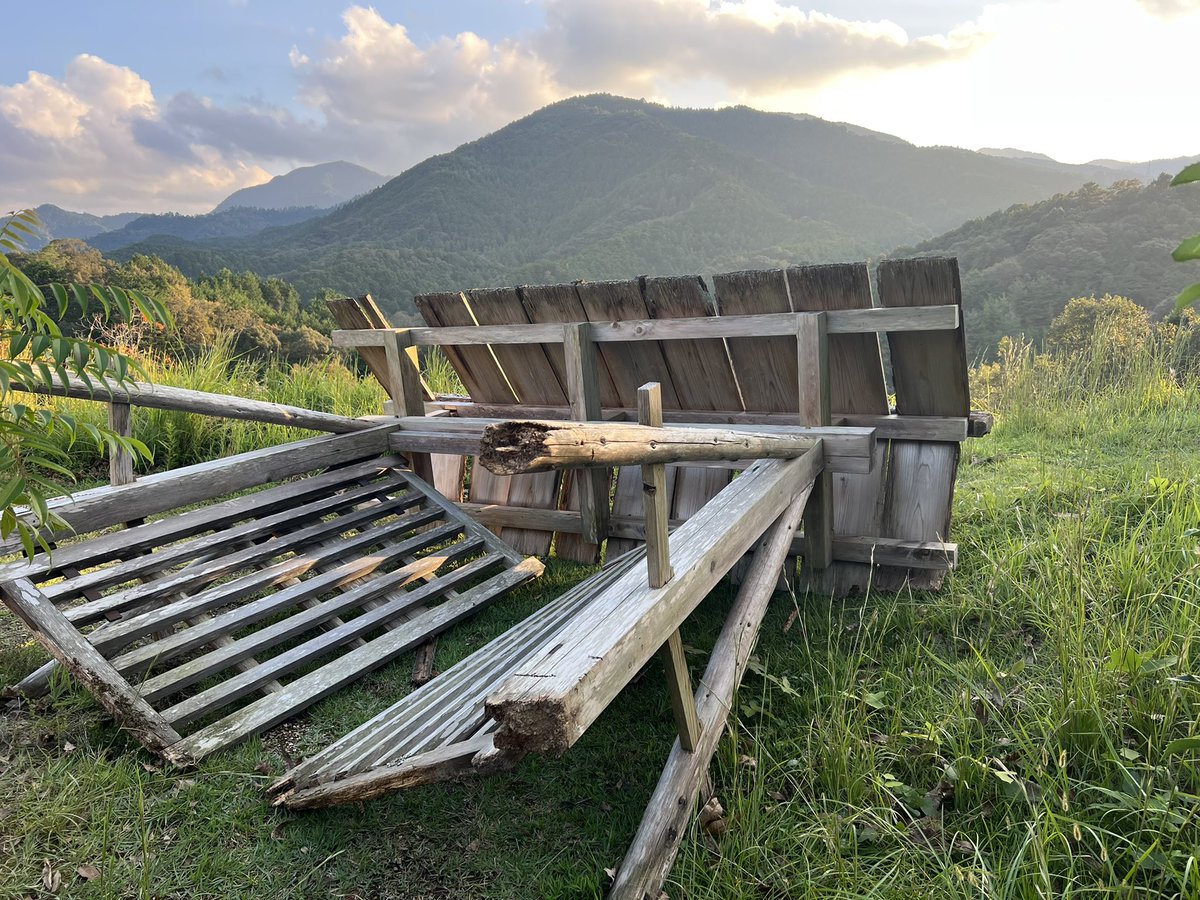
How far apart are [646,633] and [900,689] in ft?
4.84

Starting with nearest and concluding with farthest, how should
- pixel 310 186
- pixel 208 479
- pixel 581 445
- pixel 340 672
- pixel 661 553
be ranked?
pixel 581 445, pixel 661 553, pixel 340 672, pixel 208 479, pixel 310 186

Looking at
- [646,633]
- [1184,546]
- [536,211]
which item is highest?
[536,211]

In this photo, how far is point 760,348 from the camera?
A: 4.00m

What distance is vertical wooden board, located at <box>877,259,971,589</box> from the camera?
11.5 feet

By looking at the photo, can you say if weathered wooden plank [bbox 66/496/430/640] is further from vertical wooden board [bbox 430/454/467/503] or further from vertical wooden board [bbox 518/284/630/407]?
vertical wooden board [bbox 518/284/630/407]

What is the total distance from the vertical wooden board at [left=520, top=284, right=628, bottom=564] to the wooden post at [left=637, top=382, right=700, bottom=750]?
2.22 meters

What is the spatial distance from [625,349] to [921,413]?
1724 millimetres

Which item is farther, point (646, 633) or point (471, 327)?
point (471, 327)

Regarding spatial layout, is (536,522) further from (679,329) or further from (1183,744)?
(1183,744)

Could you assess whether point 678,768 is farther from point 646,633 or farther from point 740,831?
point 646,633

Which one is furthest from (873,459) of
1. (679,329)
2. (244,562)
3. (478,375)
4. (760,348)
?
(244,562)

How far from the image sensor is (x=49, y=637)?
2.80 m

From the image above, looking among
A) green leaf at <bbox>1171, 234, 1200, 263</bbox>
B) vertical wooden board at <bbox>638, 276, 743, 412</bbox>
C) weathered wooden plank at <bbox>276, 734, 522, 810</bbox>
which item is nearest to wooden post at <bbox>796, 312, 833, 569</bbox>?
vertical wooden board at <bbox>638, 276, 743, 412</bbox>

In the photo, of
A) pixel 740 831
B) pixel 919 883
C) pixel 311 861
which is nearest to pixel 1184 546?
pixel 919 883
